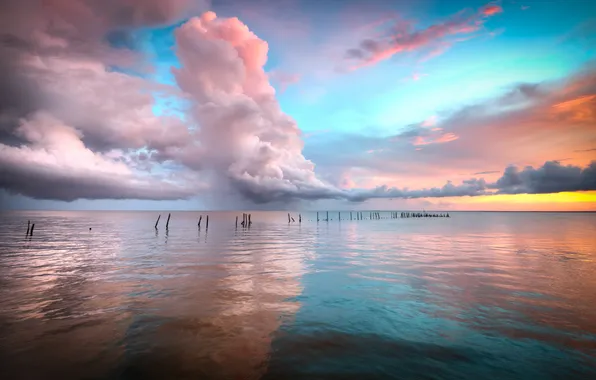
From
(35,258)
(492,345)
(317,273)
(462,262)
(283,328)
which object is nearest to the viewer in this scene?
(492,345)

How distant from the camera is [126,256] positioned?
1093 inches

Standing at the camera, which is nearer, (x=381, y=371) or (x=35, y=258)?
(x=381, y=371)

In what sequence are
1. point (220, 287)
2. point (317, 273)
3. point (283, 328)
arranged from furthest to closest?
point (317, 273), point (220, 287), point (283, 328)

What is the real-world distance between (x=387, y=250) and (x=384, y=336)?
22750 millimetres

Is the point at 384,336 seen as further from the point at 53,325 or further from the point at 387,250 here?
the point at 387,250

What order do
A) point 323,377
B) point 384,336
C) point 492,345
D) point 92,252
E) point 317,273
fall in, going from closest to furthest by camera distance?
point 323,377 → point 492,345 → point 384,336 → point 317,273 → point 92,252

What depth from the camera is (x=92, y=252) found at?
2986 centimetres

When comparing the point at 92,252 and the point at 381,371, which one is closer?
the point at 381,371

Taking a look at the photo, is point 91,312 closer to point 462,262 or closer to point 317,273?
point 317,273

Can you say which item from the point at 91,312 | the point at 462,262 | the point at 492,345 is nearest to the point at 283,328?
the point at 492,345

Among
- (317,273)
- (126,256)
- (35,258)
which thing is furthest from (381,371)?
(35,258)

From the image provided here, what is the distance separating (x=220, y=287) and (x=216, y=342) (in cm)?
717

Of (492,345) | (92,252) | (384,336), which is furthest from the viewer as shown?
(92,252)

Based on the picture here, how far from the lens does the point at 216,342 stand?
9.40 m
